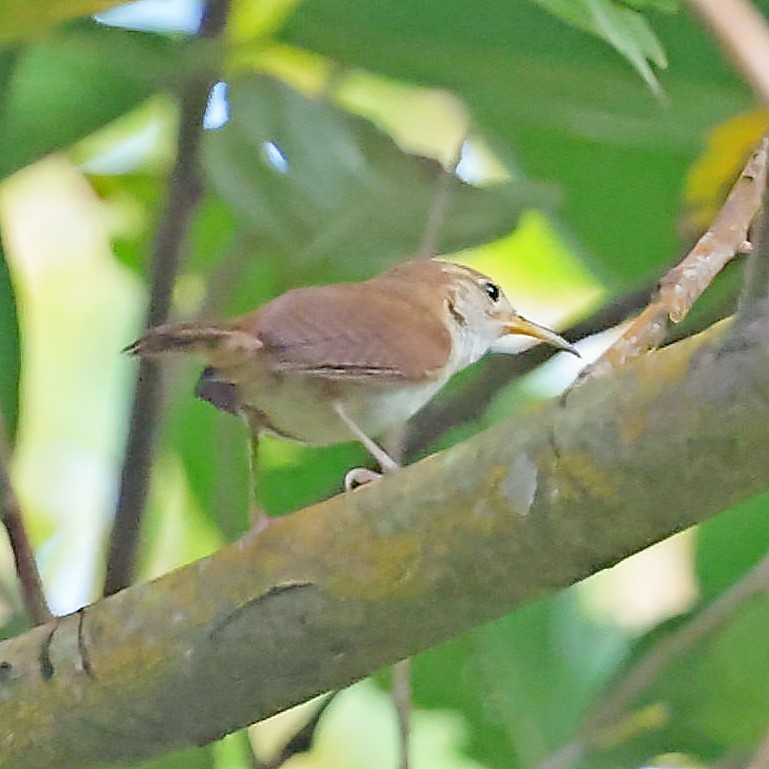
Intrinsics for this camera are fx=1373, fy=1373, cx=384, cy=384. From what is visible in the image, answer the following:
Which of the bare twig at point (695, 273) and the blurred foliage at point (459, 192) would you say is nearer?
the bare twig at point (695, 273)

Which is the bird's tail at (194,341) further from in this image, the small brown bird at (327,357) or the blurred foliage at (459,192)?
the blurred foliage at (459,192)

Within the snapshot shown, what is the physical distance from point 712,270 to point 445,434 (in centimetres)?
38

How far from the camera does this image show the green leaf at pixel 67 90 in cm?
96

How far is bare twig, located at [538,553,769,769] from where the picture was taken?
37.1 inches

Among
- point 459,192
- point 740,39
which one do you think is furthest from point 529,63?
point 740,39

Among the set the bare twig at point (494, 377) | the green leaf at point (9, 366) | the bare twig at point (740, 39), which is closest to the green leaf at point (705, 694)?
the bare twig at point (494, 377)

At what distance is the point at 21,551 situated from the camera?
2.55 ft

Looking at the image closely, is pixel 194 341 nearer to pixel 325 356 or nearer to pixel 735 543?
pixel 325 356

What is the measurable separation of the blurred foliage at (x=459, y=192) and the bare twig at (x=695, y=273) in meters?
0.18

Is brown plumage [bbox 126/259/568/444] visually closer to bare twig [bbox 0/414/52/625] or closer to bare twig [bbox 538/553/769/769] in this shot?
bare twig [bbox 0/414/52/625]

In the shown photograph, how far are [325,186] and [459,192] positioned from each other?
0.35 feet

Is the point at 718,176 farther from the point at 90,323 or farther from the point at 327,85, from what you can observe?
the point at 90,323

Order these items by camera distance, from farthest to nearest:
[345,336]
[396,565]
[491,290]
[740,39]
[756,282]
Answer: [491,290], [345,336], [396,565], [756,282], [740,39]

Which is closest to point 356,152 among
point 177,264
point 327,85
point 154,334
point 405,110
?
point 327,85
